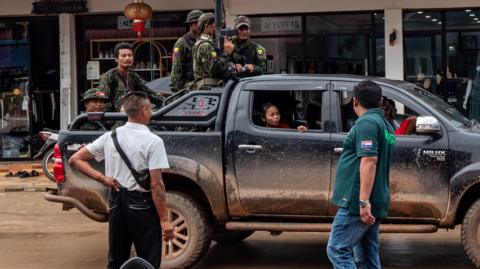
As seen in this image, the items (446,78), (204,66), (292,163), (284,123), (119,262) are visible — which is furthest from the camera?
(446,78)

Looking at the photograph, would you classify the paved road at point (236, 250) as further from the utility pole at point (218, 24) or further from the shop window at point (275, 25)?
the shop window at point (275, 25)

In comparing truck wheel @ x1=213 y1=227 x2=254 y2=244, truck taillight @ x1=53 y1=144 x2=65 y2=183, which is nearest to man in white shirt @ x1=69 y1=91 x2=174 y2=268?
truck taillight @ x1=53 y1=144 x2=65 y2=183

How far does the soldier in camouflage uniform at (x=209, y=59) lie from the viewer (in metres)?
8.15

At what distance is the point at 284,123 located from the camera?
7.59 metres

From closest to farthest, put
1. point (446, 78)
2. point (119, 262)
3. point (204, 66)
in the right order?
point (119, 262), point (204, 66), point (446, 78)

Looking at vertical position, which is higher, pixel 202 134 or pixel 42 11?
pixel 42 11

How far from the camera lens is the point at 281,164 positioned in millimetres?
7078

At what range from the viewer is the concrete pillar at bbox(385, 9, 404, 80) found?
14742 millimetres

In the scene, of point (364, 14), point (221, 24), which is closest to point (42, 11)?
point (364, 14)

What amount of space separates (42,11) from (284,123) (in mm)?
9742

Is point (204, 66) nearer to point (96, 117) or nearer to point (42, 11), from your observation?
point (96, 117)

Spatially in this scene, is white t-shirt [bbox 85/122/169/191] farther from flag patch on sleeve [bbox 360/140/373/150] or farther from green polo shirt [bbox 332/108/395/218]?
flag patch on sleeve [bbox 360/140/373/150]

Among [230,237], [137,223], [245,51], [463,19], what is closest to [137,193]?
[137,223]

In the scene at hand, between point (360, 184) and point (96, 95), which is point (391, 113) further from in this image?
point (96, 95)
